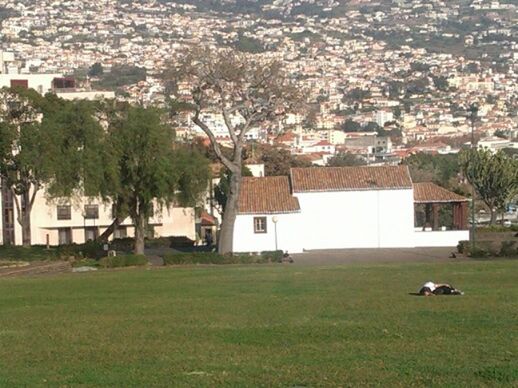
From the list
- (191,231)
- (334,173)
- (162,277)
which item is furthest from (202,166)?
(191,231)

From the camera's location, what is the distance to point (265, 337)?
49.3ft

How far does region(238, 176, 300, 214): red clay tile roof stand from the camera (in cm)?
5350

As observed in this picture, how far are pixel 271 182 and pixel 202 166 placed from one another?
253 inches

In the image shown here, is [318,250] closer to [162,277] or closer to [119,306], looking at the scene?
[162,277]

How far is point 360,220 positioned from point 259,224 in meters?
4.88

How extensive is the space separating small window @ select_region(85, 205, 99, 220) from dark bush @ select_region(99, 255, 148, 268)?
23.5 m

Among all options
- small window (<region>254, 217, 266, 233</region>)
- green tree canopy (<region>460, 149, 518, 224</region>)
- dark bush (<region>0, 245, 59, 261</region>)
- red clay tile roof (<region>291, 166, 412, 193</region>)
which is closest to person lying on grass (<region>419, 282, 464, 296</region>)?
dark bush (<region>0, 245, 59, 261</region>)

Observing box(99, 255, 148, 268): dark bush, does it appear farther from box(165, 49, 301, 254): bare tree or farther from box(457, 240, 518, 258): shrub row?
box(457, 240, 518, 258): shrub row

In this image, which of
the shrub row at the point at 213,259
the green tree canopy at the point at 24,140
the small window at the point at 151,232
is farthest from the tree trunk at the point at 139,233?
the small window at the point at 151,232

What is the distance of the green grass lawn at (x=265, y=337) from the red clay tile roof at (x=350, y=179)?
28608 mm

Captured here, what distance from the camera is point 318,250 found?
2108 inches

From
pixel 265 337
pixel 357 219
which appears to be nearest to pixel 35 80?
pixel 357 219

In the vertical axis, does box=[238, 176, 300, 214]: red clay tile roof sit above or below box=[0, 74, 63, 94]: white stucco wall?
below

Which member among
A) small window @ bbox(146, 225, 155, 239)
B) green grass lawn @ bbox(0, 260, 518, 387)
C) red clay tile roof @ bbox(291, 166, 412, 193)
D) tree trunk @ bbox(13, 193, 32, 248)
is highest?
red clay tile roof @ bbox(291, 166, 412, 193)
